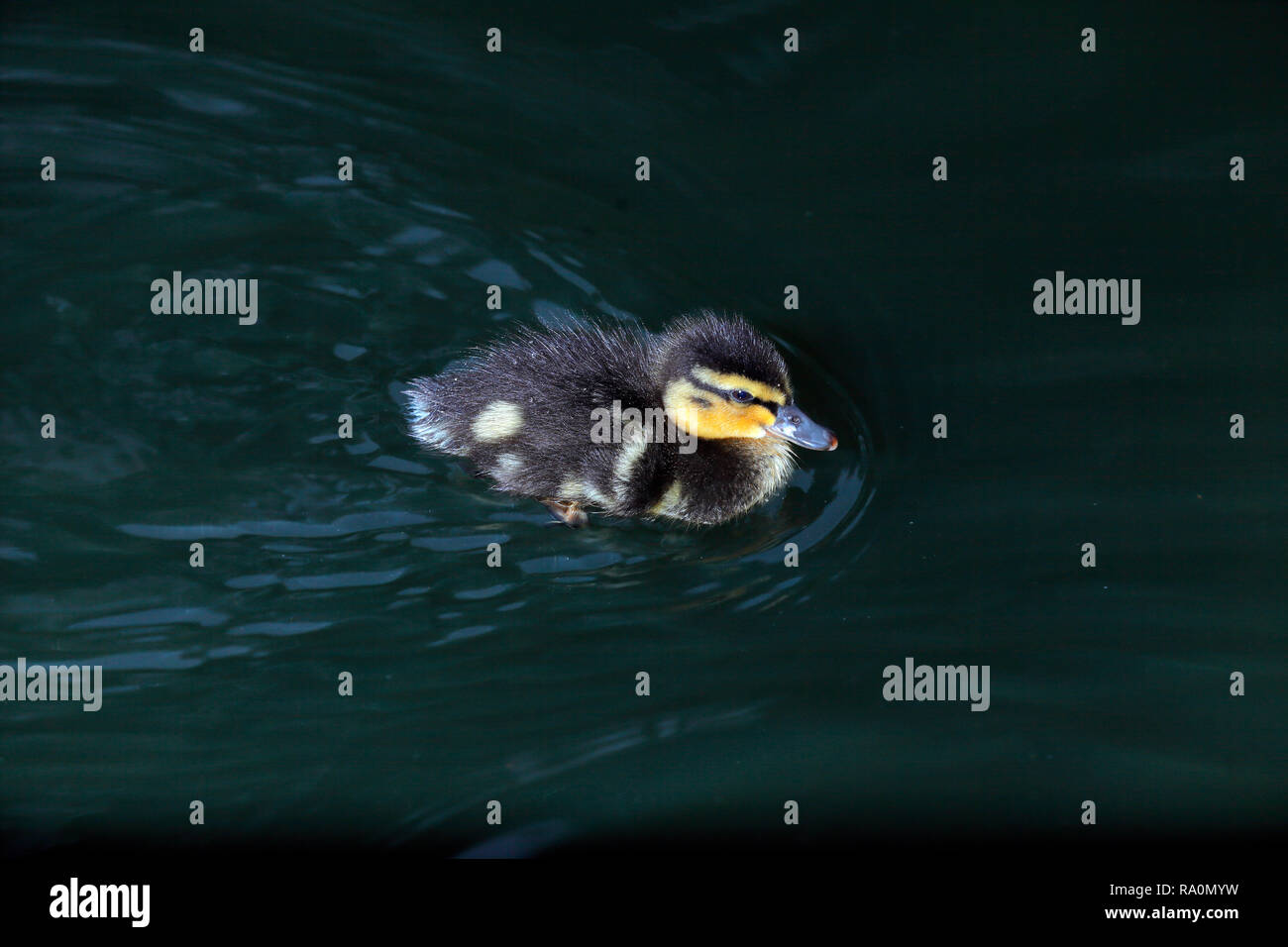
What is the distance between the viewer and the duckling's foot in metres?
3.81

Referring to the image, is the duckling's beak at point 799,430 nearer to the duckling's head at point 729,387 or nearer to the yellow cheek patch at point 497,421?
the duckling's head at point 729,387

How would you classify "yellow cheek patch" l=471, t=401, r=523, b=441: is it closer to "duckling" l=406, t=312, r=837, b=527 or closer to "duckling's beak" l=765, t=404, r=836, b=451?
"duckling" l=406, t=312, r=837, b=527

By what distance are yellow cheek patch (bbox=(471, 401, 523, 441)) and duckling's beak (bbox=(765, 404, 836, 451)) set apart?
655mm

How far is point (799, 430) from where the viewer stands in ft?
12.4

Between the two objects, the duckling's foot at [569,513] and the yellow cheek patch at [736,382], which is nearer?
the yellow cheek patch at [736,382]

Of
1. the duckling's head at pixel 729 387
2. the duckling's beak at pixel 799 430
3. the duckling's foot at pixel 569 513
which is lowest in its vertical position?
the duckling's foot at pixel 569 513

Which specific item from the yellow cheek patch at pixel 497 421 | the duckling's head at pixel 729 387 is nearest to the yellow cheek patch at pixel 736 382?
the duckling's head at pixel 729 387

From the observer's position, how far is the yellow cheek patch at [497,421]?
375 cm

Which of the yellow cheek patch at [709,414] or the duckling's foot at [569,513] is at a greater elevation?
the yellow cheek patch at [709,414]

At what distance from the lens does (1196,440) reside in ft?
13.7

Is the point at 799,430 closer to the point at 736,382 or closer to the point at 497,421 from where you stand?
the point at 736,382

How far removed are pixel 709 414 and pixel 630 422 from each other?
0.68ft

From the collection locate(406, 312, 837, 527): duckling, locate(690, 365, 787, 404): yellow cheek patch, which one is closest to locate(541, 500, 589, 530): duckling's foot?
locate(406, 312, 837, 527): duckling

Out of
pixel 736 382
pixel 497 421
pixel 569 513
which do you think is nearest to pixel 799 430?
pixel 736 382
